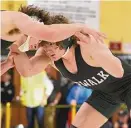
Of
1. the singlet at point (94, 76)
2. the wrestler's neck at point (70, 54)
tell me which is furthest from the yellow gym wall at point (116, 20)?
the wrestler's neck at point (70, 54)

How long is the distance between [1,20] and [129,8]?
3.16 m

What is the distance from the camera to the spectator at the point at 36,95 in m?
3.99

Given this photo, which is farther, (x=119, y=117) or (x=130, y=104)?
(x=119, y=117)

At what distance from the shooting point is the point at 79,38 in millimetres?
2021

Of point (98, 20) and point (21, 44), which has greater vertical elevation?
point (21, 44)

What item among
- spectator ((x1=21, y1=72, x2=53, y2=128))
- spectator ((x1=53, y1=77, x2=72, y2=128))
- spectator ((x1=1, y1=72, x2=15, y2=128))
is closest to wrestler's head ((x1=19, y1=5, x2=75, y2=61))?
spectator ((x1=21, y1=72, x2=53, y2=128))

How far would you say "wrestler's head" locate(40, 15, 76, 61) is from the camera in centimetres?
207

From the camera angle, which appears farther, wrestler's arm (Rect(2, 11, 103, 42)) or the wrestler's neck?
the wrestler's neck

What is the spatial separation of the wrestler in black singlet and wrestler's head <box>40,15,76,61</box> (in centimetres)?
6

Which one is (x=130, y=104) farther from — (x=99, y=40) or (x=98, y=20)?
(x=98, y=20)

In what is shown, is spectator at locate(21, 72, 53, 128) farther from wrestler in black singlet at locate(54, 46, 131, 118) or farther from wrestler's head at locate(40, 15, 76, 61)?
wrestler's head at locate(40, 15, 76, 61)

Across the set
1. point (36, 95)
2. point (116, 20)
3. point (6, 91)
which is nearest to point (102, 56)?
point (36, 95)

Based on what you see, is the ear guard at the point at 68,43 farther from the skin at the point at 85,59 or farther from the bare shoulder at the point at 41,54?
the bare shoulder at the point at 41,54

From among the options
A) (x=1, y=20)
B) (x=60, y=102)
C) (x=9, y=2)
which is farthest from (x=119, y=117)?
(x=1, y=20)
